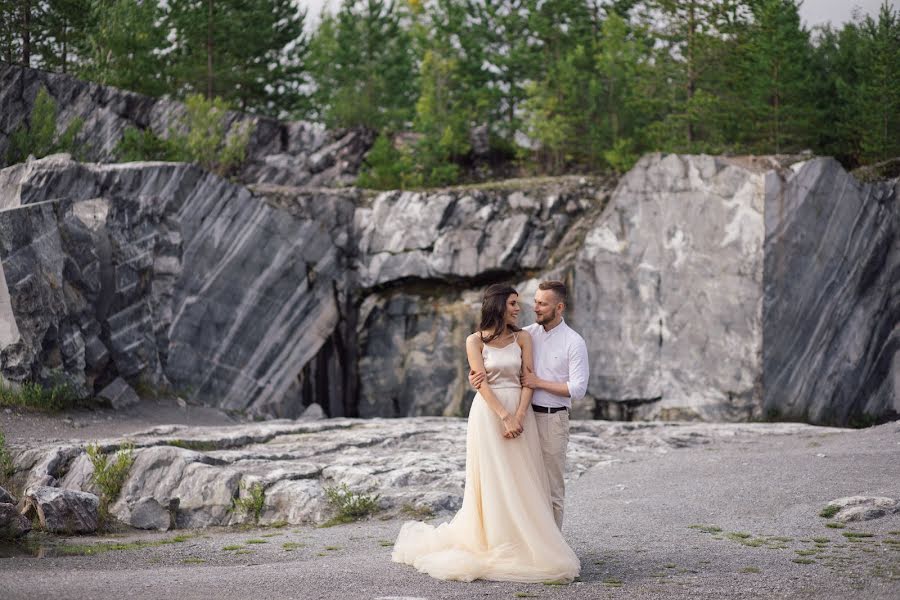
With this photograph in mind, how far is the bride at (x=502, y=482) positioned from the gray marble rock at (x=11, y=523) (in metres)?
3.98

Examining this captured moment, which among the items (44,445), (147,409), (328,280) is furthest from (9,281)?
(328,280)

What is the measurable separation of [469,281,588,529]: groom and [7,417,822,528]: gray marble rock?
3651 mm

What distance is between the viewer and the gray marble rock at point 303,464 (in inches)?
446

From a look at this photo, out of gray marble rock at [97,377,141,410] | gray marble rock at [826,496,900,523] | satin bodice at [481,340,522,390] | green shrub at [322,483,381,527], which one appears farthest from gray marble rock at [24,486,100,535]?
gray marble rock at [97,377,141,410]

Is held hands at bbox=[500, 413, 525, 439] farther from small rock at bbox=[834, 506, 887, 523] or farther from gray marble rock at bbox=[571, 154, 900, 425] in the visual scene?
gray marble rock at bbox=[571, 154, 900, 425]

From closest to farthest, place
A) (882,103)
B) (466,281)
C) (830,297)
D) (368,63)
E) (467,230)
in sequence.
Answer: (830,297) → (467,230) → (466,281) → (882,103) → (368,63)

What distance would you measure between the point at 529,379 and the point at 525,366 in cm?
11

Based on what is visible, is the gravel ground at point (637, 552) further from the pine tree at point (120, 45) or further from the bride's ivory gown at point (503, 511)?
the pine tree at point (120, 45)

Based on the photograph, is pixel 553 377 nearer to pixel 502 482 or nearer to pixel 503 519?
pixel 502 482

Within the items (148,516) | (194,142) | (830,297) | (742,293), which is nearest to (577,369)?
(148,516)

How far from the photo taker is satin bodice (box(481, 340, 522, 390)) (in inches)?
296

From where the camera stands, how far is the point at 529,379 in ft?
24.6

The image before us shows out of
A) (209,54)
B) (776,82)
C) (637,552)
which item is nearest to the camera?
(637,552)

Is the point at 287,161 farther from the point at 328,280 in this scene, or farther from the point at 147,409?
the point at 147,409
